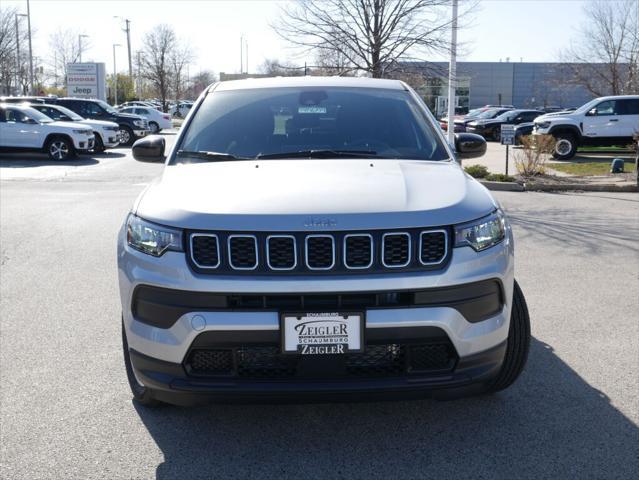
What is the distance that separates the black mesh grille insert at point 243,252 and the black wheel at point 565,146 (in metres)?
19.9

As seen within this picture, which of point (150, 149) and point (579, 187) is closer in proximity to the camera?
point (150, 149)

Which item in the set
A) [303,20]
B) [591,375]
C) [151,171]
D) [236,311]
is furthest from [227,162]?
[151,171]

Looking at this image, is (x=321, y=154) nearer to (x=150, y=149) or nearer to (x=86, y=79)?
(x=150, y=149)

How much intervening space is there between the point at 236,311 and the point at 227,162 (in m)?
1.25

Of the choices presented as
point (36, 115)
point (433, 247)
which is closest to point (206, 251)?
point (433, 247)

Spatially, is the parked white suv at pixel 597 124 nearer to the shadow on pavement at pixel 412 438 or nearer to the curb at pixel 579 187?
the curb at pixel 579 187

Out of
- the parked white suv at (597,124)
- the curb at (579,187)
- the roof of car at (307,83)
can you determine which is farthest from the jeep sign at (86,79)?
the roof of car at (307,83)

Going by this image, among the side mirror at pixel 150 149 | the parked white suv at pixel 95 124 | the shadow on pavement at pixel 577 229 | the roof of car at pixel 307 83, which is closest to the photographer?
the roof of car at pixel 307 83

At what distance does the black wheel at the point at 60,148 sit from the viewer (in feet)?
67.0

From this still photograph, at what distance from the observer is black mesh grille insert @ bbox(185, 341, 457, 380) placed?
2930mm

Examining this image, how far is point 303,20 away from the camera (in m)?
16.0

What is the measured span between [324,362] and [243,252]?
1.83 ft

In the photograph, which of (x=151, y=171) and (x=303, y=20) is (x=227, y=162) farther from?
(x=151, y=171)

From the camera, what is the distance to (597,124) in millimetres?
21297
